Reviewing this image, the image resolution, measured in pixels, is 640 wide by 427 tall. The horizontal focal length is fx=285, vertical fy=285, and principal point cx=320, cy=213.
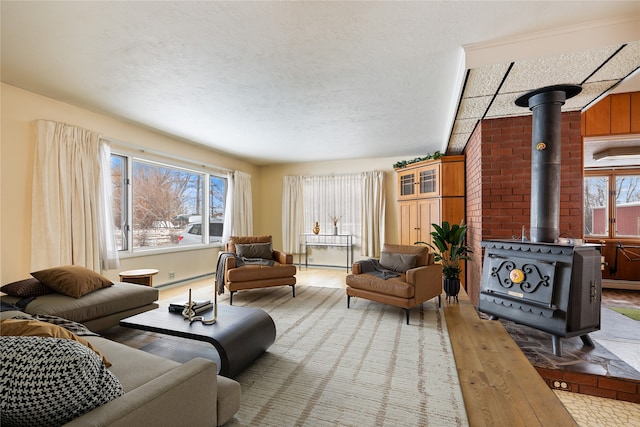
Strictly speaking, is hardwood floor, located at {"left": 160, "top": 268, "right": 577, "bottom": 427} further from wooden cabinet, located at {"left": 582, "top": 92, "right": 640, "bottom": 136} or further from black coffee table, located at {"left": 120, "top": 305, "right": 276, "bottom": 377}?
wooden cabinet, located at {"left": 582, "top": 92, "right": 640, "bottom": 136}

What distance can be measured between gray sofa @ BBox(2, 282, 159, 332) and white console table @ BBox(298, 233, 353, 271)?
3.72 m

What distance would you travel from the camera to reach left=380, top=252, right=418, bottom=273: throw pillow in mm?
3464

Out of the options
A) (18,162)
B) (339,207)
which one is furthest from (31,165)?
(339,207)

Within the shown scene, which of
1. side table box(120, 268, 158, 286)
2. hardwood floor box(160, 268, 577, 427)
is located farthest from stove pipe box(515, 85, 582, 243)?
side table box(120, 268, 158, 286)

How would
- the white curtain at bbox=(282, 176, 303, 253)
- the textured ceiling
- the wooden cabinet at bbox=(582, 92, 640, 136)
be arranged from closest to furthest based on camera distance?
the textured ceiling
the wooden cabinet at bbox=(582, 92, 640, 136)
the white curtain at bbox=(282, 176, 303, 253)

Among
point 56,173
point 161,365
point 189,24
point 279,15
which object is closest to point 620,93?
point 279,15

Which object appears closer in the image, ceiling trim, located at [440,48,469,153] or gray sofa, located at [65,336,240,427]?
gray sofa, located at [65,336,240,427]

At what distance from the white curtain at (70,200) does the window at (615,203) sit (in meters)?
7.94

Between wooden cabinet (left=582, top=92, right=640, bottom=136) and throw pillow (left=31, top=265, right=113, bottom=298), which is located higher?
wooden cabinet (left=582, top=92, right=640, bottom=136)

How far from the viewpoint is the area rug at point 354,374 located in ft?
5.28

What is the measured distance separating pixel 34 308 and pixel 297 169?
5223 mm

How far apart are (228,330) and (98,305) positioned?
4.48 ft

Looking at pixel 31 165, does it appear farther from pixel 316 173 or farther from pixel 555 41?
pixel 555 41

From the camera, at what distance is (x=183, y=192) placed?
5.14 meters
